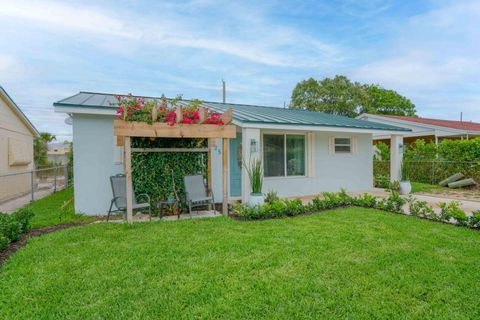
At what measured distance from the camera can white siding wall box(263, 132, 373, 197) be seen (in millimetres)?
9695

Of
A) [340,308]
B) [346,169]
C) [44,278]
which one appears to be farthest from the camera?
[346,169]

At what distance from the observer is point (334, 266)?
370 cm

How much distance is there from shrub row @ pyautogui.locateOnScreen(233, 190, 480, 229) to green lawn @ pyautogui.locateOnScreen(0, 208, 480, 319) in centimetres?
41

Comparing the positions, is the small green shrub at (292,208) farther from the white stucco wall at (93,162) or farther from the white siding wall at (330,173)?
the white stucco wall at (93,162)

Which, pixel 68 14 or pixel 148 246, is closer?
pixel 148 246

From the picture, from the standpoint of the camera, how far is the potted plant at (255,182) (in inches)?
266

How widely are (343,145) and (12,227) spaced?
1002cm

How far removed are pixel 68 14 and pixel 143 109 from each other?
5.31 m

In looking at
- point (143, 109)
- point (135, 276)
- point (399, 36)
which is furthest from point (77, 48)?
point (399, 36)

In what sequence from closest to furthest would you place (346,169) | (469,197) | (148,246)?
(148,246)
(469,197)
(346,169)

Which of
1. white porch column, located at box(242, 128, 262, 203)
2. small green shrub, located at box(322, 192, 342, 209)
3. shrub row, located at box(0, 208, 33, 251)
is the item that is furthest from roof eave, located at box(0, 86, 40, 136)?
small green shrub, located at box(322, 192, 342, 209)

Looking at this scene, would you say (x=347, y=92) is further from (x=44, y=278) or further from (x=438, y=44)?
(x=44, y=278)

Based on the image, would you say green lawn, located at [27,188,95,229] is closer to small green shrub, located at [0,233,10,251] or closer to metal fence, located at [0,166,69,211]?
small green shrub, located at [0,233,10,251]

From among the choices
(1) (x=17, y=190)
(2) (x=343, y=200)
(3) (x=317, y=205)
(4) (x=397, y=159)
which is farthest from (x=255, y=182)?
(1) (x=17, y=190)
